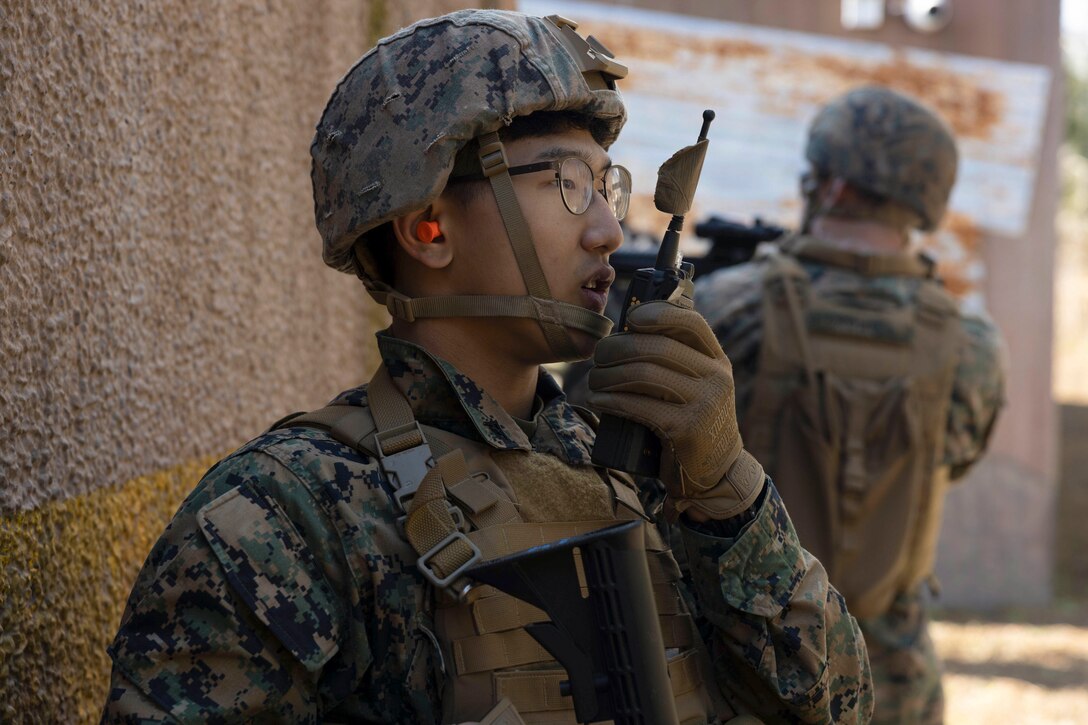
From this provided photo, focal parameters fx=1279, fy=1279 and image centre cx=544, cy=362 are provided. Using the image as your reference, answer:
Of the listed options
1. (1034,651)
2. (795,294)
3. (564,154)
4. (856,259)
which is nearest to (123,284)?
(564,154)

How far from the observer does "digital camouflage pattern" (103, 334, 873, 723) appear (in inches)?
58.0

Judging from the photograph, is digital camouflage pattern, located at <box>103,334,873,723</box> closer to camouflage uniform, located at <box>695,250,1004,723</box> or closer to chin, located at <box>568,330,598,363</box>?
chin, located at <box>568,330,598,363</box>

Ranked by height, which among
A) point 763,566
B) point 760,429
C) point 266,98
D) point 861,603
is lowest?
point 861,603

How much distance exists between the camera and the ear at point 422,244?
1849 mm

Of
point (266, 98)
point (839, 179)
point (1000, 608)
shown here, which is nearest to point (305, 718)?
point (266, 98)

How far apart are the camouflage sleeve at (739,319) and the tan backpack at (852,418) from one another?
0.04m

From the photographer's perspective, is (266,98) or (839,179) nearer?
(266,98)

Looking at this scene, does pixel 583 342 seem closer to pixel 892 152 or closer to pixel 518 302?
pixel 518 302

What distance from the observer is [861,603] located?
362 centimetres

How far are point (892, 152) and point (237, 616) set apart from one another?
2916 millimetres

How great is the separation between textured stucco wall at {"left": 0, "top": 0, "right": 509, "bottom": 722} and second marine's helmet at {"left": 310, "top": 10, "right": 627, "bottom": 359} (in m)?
0.39

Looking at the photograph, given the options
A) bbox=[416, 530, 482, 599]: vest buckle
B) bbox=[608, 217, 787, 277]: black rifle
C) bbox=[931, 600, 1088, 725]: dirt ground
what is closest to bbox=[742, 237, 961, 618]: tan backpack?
bbox=[608, 217, 787, 277]: black rifle

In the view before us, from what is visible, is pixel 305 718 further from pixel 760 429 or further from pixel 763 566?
pixel 760 429

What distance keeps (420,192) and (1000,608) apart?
305 inches
